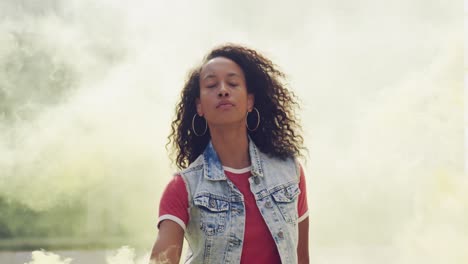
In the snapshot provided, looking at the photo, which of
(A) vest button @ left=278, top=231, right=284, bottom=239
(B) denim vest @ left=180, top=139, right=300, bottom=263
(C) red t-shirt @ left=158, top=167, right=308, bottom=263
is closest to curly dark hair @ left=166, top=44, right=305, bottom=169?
(B) denim vest @ left=180, top=139, right=300, bottom=263

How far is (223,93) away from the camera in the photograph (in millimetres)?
3471

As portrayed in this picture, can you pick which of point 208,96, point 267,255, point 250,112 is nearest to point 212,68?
point 208,96

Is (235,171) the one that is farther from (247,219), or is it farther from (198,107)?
(198,107)

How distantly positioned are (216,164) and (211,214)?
0.31m

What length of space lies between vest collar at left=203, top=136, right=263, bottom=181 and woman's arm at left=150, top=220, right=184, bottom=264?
36cm

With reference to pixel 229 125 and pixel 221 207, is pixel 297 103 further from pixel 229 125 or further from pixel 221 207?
pixel 221 207

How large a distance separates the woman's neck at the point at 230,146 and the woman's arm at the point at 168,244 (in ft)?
1.68

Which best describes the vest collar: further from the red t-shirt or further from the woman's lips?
the woman's lips

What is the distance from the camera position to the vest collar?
3.50 meters

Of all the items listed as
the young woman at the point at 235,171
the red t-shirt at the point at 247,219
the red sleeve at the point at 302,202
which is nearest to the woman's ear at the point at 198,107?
the young woman at the point at 235,171

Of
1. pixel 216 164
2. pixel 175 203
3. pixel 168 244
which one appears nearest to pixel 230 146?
pixel 216 164

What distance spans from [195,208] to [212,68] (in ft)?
2.61

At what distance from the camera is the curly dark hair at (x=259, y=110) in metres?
3.72

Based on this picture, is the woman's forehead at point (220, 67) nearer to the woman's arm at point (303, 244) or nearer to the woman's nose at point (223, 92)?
the woman's nose at point (223, 92)
